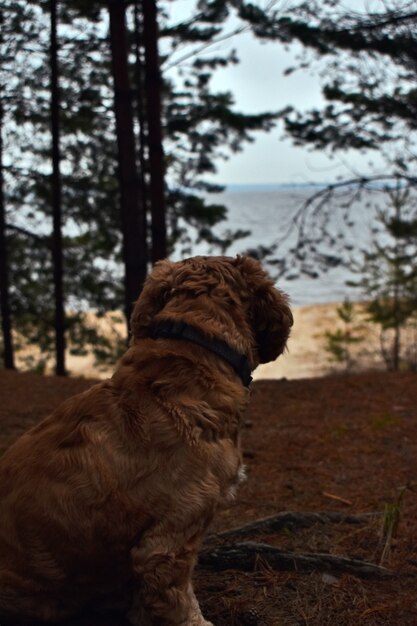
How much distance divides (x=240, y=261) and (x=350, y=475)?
373 cm

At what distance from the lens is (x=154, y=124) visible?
11688 mm

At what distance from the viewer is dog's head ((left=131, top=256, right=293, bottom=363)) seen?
369 centimetres

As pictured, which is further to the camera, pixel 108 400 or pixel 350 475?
pixel 350 475

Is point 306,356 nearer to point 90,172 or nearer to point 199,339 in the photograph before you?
point 90,172

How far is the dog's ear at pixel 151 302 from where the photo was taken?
148 inches

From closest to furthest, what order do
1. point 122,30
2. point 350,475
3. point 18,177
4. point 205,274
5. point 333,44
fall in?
point 205,274 < point 350,475 < point 122,30 < point 333,44 < point 18,177

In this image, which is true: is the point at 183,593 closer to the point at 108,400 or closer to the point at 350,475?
the point at 108,400

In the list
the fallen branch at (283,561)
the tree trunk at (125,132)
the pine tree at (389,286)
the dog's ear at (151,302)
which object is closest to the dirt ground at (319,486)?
the fallen branch at (283,561)

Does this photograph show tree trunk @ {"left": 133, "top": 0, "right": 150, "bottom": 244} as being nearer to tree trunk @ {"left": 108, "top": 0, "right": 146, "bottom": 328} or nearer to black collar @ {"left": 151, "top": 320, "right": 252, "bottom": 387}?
tree trunk @ {"left": 108, "top": 0, "right": 146, "bottom": 328}

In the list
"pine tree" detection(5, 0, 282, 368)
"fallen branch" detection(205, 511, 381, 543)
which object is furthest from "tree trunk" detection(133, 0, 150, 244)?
"fallen branch" detection(205, 511, 381, 543)

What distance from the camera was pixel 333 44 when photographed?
44.6ft

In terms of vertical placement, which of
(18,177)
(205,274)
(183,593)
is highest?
(18,177)

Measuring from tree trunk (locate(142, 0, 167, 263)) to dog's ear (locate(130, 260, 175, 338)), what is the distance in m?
7.69

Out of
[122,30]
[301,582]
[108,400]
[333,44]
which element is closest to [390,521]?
[301,582]
